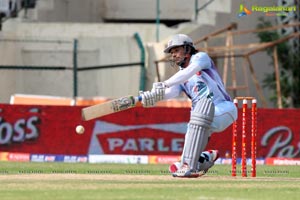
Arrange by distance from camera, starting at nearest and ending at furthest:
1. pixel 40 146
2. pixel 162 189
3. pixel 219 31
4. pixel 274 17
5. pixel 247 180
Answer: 1. pixel 162 189
2. pixel 247 180
3. pixel 40 146
4. pixel 219 31
5. pixel 274 17

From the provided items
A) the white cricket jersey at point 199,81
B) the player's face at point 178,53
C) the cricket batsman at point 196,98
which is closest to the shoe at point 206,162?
the cricket batsman at point 196,98

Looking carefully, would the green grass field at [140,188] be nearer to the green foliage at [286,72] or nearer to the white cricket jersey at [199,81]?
the white cricket jersey at [199,81]

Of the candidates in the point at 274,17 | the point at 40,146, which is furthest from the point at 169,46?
the point at 274,17

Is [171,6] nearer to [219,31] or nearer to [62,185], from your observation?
[219,31]

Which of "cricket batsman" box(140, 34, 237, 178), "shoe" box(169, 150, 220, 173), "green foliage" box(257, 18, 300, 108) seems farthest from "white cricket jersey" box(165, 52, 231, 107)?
"green foliage" box(257, 18, 300, 108)

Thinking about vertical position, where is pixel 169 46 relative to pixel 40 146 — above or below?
above

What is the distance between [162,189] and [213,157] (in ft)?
8.26

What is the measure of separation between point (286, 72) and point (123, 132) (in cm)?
719

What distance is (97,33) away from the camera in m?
30.7

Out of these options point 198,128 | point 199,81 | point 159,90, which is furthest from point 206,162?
point 159,90

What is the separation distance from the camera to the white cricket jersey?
13078mm

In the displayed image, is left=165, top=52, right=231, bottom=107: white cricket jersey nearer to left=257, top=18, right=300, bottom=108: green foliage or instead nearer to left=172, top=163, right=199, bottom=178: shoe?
left=172, top=163, right=199, bottom=178: shoe

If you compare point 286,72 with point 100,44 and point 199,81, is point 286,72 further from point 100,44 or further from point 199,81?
point 199,81

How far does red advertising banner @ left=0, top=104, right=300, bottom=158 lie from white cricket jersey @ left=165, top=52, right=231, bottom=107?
11339mm
